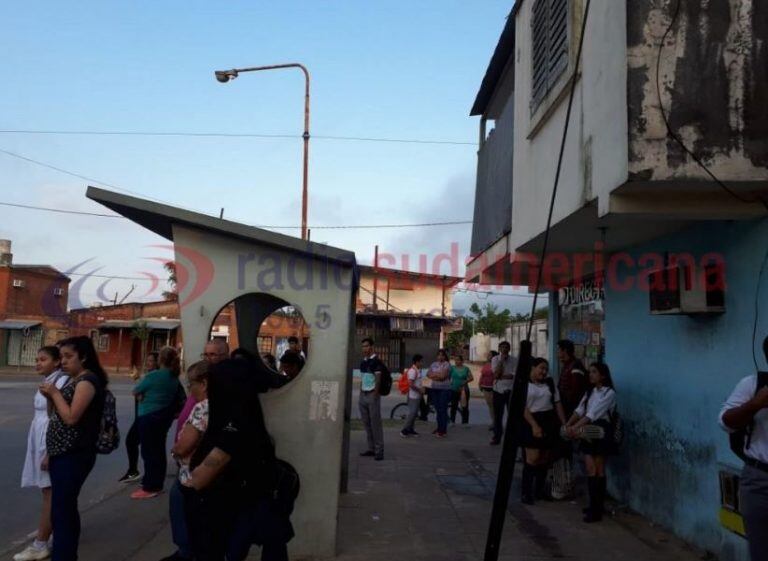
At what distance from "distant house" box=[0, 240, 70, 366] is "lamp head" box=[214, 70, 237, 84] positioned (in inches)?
1126

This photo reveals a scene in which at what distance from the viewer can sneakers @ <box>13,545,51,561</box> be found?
5547 mm

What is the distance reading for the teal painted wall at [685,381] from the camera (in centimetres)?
532

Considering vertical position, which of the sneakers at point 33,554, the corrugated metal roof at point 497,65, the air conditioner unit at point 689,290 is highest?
the corrugated metal roof at point 497,65

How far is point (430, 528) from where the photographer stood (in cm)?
675

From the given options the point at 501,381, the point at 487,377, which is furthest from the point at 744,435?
the point at 487,377

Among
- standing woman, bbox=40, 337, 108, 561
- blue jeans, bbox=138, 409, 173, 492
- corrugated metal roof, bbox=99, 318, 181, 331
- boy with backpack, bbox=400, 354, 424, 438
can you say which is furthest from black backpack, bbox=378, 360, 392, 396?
corrugated metal roof, bbox=99, 318, 181, 331

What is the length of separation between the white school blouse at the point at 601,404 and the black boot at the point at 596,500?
0.64m

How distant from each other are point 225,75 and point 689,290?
1256 cm

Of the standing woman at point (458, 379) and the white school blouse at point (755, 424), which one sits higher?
the white school blouse at point (755, 424)

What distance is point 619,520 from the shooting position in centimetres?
713

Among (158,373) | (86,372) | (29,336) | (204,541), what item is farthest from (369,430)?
(29,336)

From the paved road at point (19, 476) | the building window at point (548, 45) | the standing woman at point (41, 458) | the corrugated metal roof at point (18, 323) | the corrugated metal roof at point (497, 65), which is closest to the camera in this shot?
the standing woman at point (41, 458)

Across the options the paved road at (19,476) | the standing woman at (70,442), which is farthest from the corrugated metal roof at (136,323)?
the standing woman at (70,442)

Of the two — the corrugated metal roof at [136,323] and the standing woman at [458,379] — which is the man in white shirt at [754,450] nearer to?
the standing woman at [458,379]
